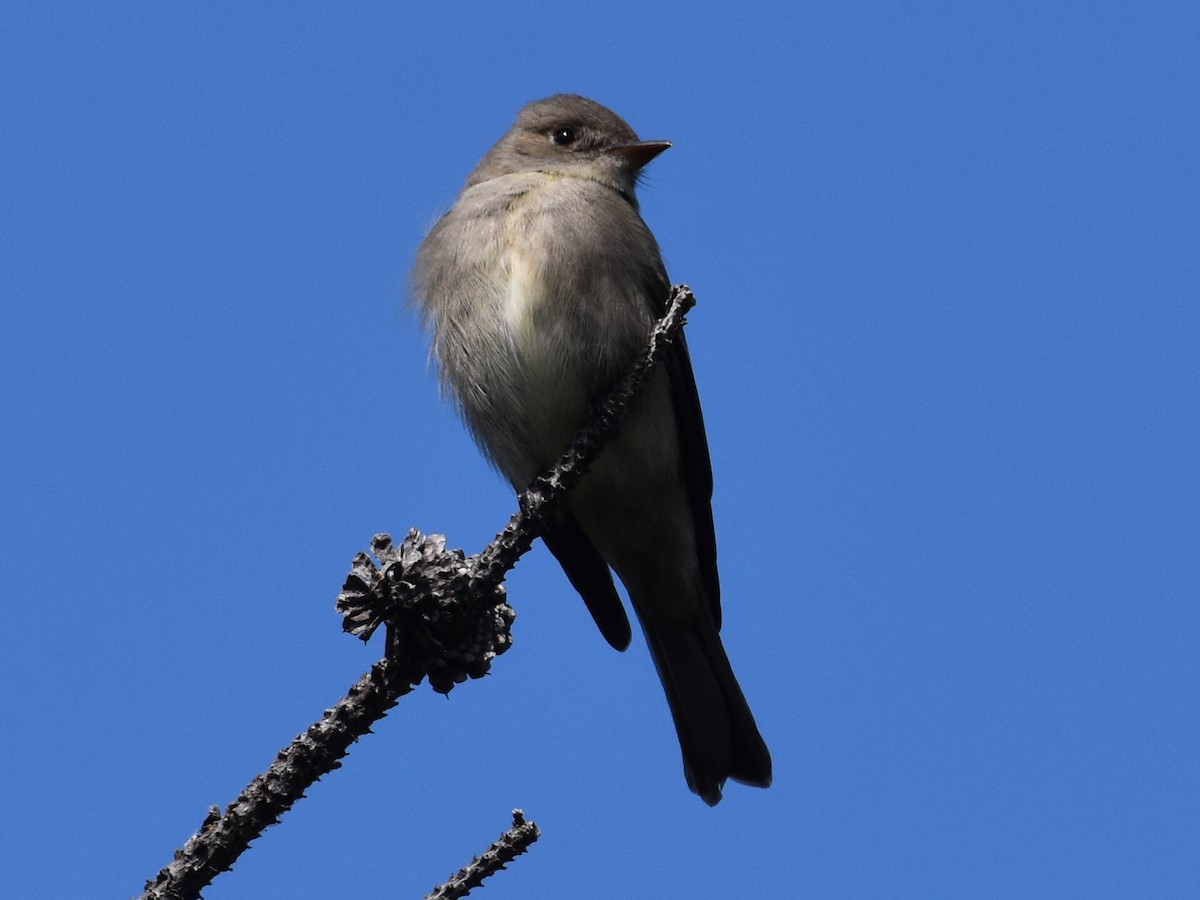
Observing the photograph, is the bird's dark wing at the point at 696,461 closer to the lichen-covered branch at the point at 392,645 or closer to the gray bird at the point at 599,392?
the gray bird at the point at 599,392

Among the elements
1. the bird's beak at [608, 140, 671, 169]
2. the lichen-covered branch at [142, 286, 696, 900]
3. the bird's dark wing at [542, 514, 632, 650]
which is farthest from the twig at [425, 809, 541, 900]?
the bird's beak at [608, 140, 671, 169]

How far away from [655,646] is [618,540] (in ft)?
1.91

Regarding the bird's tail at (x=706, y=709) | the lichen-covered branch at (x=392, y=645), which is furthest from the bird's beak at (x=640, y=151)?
the lichen-covered branch at (x=392, y=645)

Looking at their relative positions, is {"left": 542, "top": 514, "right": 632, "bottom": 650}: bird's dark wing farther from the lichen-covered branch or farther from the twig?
the twig

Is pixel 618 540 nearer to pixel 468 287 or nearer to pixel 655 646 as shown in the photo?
pixel 655 646

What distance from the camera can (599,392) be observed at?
5.86 meters

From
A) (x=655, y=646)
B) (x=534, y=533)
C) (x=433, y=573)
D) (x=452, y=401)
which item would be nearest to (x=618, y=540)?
(x=655, y=646)

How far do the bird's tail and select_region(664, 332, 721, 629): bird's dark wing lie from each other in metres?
0.21

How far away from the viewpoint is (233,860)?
288 cm

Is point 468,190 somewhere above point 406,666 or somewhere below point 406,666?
above

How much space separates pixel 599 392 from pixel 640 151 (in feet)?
6.09

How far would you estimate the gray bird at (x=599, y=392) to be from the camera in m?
5.85

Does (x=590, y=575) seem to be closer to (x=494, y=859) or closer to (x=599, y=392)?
(x=599, y=392)

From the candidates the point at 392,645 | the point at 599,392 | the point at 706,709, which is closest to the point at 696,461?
the point at 599,392
